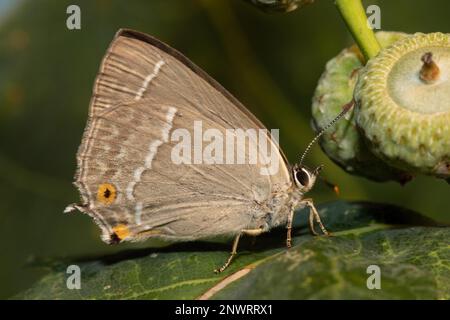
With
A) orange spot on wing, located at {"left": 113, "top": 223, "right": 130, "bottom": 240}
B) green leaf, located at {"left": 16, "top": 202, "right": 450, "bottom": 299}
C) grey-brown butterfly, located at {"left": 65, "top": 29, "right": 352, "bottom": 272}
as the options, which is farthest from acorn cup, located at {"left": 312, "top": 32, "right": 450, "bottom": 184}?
orange spot on wing, located at {"left": 113, "top": 223, "right": 130, "bottom": 240}

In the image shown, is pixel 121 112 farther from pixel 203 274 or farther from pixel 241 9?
pixel 241 9

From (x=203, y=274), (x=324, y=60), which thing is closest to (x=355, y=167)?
(x=203, y=274)

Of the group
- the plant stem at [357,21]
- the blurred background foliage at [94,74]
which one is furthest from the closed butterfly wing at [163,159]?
the blurred background foliage at [94,74]

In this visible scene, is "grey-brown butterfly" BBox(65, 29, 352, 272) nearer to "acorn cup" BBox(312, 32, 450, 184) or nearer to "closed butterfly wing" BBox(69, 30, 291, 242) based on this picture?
"closed butterfly wing" BBox(69, 30, 291, 242)

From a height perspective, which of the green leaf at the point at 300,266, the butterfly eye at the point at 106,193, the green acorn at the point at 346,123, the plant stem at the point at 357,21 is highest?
the plant stem at the point at 357,21

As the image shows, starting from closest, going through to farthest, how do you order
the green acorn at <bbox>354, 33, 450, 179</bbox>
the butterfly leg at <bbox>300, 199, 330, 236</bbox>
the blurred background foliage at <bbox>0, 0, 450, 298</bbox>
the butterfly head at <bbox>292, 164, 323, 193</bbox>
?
1. the green acorn at <bbox>354, 33, 450, 179</bbox>
2. the butterfly leg at <bbox>300, 199, 330, 236</bbox>
3. the butterfly head at <bbox>292, 164, 323, 193</bbox>
4. the blurred background foliage at <bbox>0, 0, 450, 298</bbox>

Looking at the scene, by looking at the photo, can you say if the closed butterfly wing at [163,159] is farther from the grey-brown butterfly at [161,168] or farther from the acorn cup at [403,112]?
the acorn cup at [403,112]
